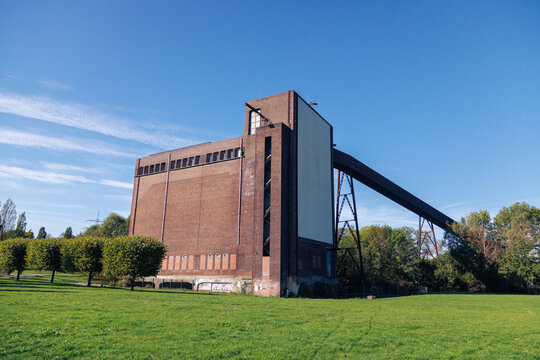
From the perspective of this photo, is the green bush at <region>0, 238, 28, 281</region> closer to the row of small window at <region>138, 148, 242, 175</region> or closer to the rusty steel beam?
the row of small window at <region>138, 148, 242, 175</region>

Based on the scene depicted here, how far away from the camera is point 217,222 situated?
44719mm

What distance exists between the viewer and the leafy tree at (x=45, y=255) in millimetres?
38781

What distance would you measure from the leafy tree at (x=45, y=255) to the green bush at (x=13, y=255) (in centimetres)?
139

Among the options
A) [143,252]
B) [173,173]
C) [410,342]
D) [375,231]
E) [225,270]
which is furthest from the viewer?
[375,231]

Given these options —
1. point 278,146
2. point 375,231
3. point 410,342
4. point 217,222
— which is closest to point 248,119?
point 278,146

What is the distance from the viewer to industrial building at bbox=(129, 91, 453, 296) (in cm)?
3866

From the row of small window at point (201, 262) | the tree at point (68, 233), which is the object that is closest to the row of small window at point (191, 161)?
the row of small window at point (201, 262)

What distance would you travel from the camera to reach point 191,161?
49.7m

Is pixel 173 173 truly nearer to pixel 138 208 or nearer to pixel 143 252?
pixel 138 208

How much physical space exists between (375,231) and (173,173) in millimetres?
34185

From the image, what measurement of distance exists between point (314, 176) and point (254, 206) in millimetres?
8923

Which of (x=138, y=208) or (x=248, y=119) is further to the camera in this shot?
(x=138, y=208)

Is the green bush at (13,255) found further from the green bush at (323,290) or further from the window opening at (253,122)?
the green bush at (323,290)

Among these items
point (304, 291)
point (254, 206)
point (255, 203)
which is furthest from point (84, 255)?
point (304, 291)
